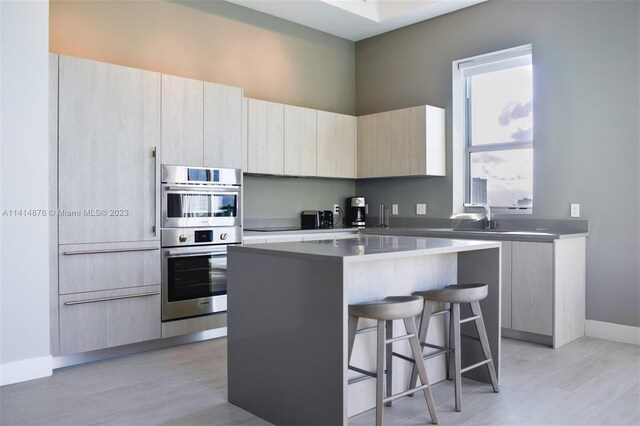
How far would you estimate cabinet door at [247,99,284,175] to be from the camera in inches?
187

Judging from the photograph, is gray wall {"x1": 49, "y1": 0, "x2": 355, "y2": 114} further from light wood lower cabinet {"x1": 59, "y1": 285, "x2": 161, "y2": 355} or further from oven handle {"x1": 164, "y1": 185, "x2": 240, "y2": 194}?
light wood lower cabinet {"x1": 59, "y1": 285, "x2": 161, "y2": 355}

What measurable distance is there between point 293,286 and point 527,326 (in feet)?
7.98

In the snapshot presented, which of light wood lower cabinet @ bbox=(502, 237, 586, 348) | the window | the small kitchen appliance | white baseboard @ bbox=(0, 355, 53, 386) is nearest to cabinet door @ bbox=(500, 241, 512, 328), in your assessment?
light wood lower cabinet @ bbox=(502, 237, 586, 348)

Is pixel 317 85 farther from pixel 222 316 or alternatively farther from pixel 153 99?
pixel 222 316

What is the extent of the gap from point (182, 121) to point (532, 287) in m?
2.98

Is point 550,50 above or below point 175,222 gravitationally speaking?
above

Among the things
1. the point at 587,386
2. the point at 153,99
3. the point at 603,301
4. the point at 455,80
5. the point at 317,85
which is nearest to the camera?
the point at 587,386

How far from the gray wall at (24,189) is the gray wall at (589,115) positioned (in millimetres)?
3745

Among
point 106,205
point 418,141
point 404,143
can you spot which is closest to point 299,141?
point 404,143

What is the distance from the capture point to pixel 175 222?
3.94 m

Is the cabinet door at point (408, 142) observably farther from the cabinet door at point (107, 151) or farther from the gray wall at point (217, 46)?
the cabinet door at point (107, 151)

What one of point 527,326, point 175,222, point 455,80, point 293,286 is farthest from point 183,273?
point 455,80

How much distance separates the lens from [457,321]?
9.11 feet

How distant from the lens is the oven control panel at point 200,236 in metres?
3.92
